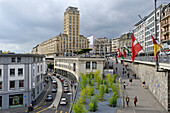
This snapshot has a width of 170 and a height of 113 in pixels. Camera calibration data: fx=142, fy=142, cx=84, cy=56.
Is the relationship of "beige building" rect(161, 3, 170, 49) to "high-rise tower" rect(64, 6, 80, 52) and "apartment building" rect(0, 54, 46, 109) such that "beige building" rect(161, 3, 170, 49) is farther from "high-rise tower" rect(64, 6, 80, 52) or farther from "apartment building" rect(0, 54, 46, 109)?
"high-rise tower" rect(64, 6, 80, 52)

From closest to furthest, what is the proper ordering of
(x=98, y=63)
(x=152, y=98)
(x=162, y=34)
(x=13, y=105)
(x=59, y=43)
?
(x=152, y=98) < (x=13, y=105) < (x=98, y=63) < (x=162, y=34) < (x=59, y=43)

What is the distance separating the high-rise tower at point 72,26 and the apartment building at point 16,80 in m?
91.7

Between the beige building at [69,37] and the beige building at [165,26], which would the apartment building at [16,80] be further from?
the beige building at [69,37]

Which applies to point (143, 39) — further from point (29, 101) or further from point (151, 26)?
point (29, 101)

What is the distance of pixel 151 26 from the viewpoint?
222 feet

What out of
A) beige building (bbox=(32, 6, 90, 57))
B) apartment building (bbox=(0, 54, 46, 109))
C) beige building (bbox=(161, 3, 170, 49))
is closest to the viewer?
apartment building (bbox=(0, 54, 46, 109))

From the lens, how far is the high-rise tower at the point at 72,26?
119000 mm

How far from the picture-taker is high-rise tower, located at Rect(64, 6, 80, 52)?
119 m

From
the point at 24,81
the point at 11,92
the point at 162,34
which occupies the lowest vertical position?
the point at 11,92

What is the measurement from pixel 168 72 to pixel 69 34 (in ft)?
361

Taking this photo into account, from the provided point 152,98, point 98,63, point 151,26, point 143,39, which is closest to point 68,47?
point 143,39

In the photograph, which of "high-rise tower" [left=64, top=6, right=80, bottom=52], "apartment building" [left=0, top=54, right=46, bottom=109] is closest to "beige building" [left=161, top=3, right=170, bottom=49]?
"apartment building" [left=0, top=54, right=46, bottom=109]

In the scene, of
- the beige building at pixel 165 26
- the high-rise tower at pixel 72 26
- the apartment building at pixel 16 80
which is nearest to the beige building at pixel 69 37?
the high-rise tower at pixel 72 26

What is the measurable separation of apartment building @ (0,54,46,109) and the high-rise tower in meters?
91.7
